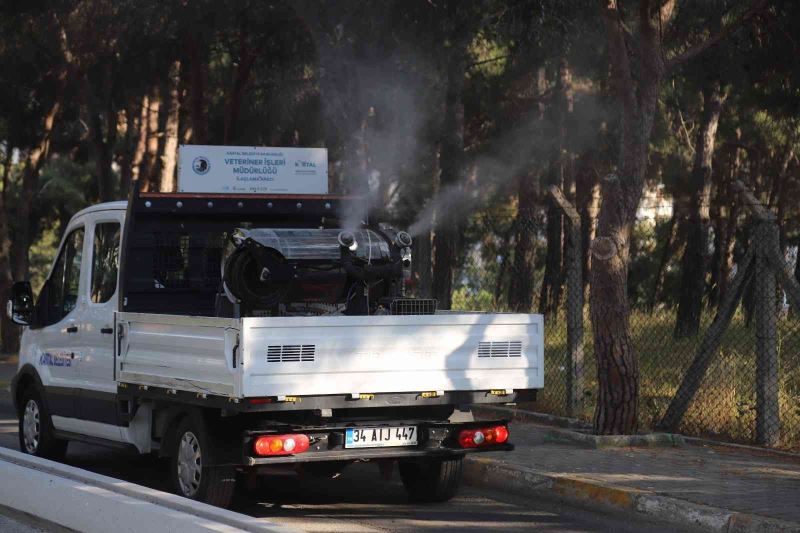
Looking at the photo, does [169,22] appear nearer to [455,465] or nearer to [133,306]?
[133,306]

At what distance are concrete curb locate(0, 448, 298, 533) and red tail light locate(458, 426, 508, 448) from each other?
2.29 meters

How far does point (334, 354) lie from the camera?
313 inches

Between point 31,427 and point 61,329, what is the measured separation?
3.67 ft

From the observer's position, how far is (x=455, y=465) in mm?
9109

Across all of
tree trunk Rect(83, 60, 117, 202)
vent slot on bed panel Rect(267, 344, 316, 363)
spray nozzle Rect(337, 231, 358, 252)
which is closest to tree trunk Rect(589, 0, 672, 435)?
spray nozzle Rect(337, 231, 358, 252)

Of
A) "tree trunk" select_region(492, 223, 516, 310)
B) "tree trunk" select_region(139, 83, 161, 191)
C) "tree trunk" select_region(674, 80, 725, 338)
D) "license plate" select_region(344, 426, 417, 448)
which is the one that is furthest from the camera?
"tree trunk" select_region(139, 83, 161, 191)

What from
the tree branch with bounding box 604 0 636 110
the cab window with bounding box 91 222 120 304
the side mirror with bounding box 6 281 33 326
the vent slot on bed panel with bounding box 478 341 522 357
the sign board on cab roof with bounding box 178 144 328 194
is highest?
the tree branch with bounding box 604 0 636 110

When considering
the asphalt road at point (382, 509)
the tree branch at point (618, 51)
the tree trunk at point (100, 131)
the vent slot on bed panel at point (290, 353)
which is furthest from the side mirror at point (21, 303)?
the tree trunk at point (100, 131)

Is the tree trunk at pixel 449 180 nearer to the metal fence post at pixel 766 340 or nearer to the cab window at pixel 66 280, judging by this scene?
the metal fence post at pixel 766 340

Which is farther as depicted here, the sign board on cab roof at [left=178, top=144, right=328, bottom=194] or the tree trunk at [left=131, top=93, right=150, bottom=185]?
the tree trunk at [left=131, top=93, right=150, bottom=185]

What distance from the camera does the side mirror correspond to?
35.0 ft

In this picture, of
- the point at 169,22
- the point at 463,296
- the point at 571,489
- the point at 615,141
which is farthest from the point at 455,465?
the point at 615,141

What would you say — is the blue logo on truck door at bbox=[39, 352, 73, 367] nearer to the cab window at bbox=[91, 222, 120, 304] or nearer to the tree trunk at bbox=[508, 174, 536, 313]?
the cab window at bbox=[91, 222, 120, 304]

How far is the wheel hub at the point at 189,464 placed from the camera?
831 centimetres
